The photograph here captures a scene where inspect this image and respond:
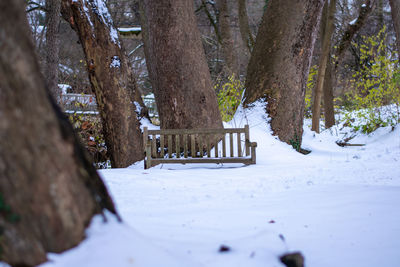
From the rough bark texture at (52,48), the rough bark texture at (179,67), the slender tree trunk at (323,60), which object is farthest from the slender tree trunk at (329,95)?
the rough bark texture at (52,48)

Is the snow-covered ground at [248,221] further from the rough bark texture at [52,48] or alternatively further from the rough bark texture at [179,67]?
the rough bark texture at [52,48]

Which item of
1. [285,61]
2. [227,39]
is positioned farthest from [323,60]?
[285,61]

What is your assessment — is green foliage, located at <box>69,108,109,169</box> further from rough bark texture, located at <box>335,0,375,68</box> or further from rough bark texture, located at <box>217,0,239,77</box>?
rough bark texture, located at <box>335,0,375,68</box>

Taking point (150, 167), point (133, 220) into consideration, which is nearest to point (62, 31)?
point (150, 167)

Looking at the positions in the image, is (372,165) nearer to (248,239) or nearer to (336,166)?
(336,166)

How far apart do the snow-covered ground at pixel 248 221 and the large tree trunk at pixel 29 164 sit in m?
0.12

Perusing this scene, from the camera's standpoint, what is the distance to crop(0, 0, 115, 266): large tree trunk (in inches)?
55.9

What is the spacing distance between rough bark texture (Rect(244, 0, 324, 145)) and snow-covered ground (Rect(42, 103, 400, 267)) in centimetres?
314

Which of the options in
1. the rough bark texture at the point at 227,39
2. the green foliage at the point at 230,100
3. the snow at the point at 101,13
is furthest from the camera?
the rough bark texture at the point at 227,39

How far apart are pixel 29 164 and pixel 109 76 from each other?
18.1ft

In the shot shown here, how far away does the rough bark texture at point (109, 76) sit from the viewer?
6.67 meters

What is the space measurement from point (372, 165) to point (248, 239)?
13.1 feet

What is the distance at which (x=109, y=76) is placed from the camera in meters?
6.75

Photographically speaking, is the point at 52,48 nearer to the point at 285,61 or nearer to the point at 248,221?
the point at 285,61
